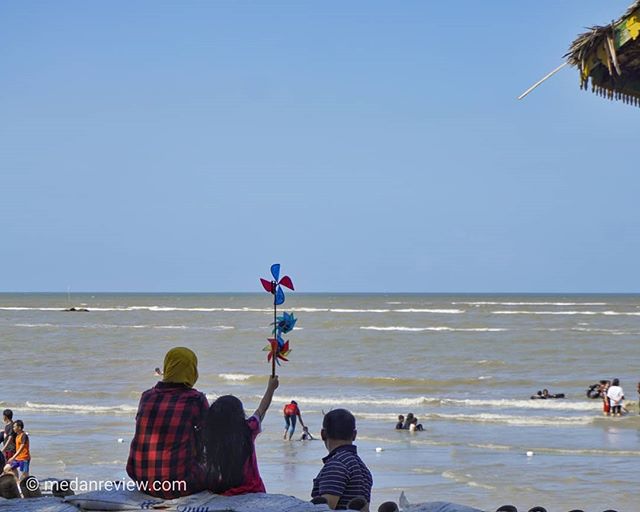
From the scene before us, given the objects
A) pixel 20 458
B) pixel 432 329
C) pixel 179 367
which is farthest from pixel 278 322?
pixel 432 329

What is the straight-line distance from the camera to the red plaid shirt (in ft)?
13.0

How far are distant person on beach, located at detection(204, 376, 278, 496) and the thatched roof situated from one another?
1921 mm

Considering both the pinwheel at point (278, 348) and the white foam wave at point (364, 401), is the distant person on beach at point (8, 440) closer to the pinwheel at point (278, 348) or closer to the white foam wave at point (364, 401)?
the pinwheel at point (278, 348)

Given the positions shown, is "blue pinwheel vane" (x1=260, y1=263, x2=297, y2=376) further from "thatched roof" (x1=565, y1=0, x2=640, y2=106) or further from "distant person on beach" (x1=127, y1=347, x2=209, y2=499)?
"thatched roof" (x1=565, y1=0, x2=640, y2=106)

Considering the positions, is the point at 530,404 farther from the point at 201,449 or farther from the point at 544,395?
the point at 201,449

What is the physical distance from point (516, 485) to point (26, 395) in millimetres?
15750

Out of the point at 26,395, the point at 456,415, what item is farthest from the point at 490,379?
the point at 26,395

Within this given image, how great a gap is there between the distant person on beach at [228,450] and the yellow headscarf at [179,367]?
0.23m

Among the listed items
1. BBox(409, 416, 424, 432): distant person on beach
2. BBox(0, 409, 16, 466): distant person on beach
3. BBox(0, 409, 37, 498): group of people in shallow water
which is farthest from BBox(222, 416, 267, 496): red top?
BBox(409, 416, 424, 432): distant person on beach

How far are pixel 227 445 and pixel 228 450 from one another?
0.02 metres

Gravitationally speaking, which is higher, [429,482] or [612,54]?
[612,54]

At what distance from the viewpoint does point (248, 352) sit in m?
40.8

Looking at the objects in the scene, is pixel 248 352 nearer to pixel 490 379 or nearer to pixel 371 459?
pixel 490 379

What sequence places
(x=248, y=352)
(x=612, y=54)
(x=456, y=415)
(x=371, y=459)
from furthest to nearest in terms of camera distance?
(x=248, y=352) < (x=456, y=415) < (x=371, y=459) < (x=612, y=54)
